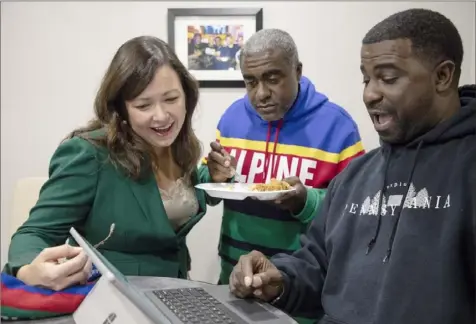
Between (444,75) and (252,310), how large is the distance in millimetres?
669

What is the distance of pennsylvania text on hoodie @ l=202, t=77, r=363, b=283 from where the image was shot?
5.32ft

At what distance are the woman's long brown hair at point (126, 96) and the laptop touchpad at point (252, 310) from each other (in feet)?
1.72

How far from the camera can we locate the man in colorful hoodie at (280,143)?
63.1 inches

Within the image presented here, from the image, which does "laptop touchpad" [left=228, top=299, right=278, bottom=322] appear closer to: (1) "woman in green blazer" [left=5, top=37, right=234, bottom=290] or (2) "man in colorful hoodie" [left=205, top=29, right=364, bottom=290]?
(1) "woman in green blazer" [left=5, top=37, right=234, bottom=290]

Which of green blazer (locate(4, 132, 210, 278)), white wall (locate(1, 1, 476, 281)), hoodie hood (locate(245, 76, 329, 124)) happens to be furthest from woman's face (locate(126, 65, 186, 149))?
white wall (locate(1, 1, 476, 281))

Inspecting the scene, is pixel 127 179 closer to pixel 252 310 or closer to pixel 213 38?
pixel 252 310

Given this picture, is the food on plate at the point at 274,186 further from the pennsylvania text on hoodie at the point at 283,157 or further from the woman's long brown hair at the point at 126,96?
the woman's long brown hair at the point at 126,96

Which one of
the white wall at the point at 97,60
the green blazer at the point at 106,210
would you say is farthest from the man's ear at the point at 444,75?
the white wall at the point at 97,60

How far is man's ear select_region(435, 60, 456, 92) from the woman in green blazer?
0.75m

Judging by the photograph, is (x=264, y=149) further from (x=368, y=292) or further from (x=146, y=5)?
(x=146, y=5)

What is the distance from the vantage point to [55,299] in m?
0.99

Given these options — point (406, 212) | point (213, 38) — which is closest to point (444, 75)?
point (406, 212)

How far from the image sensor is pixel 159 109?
1.37 metres

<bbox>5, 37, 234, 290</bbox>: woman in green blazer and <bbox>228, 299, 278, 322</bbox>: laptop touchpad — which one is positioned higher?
<bbox>5, 37, 234, 290</bbox>: woman in green blazer
